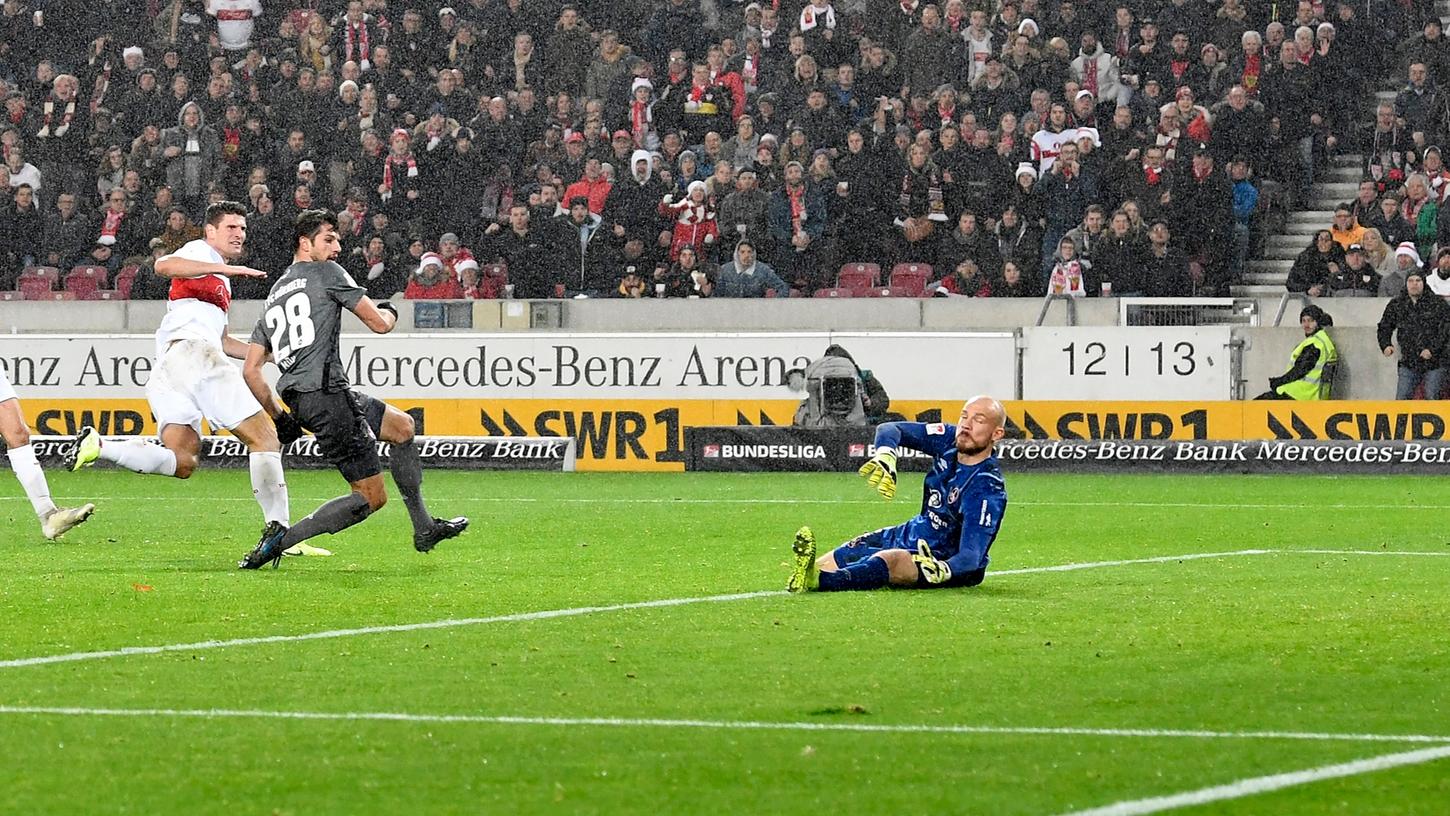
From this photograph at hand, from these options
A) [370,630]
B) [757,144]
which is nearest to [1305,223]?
[757,144]

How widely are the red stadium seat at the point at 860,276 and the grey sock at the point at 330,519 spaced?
15172 millimetres

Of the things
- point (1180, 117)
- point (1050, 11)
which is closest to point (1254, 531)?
point (1180, 117)

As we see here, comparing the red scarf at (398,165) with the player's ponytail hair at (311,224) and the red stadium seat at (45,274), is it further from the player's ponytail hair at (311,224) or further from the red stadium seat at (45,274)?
the player's ponytail hair at (311,224)

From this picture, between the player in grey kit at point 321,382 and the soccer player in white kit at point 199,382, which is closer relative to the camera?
the player in grey kit at point 321,382

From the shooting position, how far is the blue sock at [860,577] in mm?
10727

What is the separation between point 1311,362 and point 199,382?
14637 mm

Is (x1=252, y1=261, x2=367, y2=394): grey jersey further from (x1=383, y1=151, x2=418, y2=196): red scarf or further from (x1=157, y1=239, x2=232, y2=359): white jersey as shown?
(x1=383, y1=151, x2=418, y2=196): red scarf

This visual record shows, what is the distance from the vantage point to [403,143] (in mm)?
28250

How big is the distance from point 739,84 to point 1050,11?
155 inches

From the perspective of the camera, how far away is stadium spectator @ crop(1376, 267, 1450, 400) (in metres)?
24.2

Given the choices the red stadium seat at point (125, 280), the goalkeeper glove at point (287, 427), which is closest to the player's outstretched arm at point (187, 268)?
the goalkeeper glove at point (287, 427)

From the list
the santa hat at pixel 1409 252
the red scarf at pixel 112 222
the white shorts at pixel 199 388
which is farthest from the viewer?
the red scarf at pixel 112 222

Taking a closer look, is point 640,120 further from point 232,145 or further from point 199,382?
point 199,382

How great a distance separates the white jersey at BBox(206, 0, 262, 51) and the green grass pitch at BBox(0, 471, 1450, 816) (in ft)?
58.0
